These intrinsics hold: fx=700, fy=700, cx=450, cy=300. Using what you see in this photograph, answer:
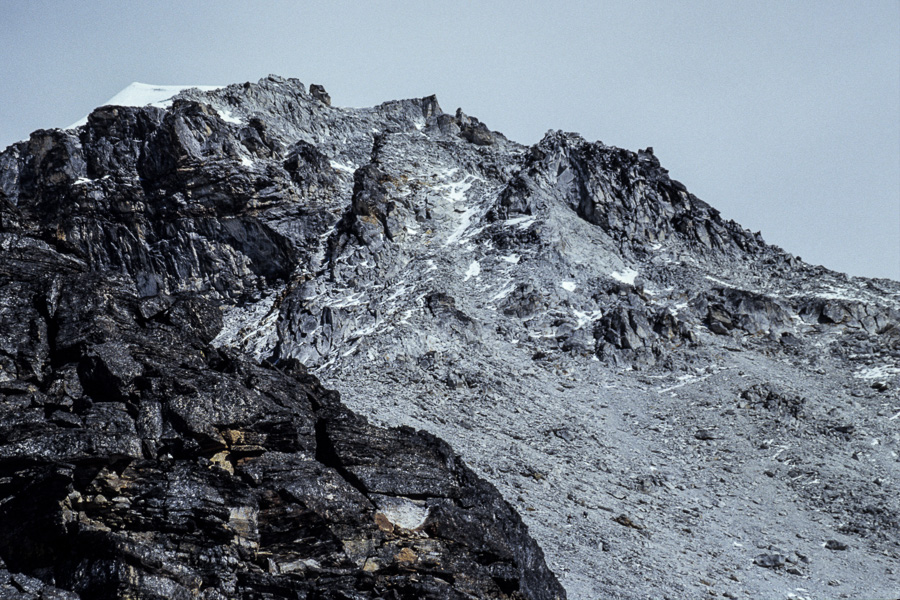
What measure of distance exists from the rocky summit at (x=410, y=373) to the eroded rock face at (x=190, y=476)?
3.6 inches

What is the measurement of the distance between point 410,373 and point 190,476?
112ft

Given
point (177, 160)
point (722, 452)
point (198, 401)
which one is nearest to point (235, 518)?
point (198, 401)

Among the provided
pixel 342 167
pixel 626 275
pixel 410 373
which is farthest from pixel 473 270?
pixel 342 167

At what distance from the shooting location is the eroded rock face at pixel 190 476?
1625 cm

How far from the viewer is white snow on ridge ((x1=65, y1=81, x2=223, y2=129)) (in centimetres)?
8911

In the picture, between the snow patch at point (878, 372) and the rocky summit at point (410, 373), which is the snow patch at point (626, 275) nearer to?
the rocky summit at point (410, 373)

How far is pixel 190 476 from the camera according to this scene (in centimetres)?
1848

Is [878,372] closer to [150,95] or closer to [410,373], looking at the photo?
[410,373]

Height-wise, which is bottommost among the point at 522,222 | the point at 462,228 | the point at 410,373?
the point at 410,373

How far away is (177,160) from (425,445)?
63531 millimetres

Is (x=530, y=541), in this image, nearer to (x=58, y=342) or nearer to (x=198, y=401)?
(x=198, y=401)

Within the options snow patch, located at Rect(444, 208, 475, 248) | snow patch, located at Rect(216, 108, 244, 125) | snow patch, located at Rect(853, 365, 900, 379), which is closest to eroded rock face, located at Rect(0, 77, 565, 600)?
snow patch, located at Rect(853, 365, 900, 379)

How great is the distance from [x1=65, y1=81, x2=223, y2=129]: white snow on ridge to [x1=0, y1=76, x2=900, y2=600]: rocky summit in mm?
3039

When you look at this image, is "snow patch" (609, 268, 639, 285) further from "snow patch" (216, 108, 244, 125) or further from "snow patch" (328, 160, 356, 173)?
"snow patch" (216, 108, 244, 125)
